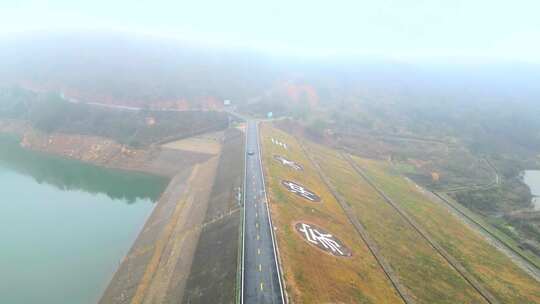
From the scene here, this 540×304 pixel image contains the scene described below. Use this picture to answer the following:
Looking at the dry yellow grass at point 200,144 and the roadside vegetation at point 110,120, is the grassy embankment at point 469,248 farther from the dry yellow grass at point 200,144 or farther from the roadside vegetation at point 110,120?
the roadside vegetation at point 110,120

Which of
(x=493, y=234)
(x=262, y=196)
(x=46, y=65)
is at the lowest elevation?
(x=493, y=234)

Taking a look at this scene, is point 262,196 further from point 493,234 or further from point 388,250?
point 493,234

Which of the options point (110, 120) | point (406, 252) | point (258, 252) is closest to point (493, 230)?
point (406, 252)

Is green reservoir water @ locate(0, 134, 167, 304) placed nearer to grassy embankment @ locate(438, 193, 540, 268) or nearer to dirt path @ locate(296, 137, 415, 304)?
dirt path @ locate(296, 137, 415, 304)

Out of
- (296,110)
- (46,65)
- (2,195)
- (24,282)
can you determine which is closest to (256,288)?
(24,282)

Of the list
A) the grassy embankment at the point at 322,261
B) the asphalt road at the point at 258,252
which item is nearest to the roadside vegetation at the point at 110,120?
the asphalt road at the point at 258,252

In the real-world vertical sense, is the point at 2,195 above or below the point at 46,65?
below
